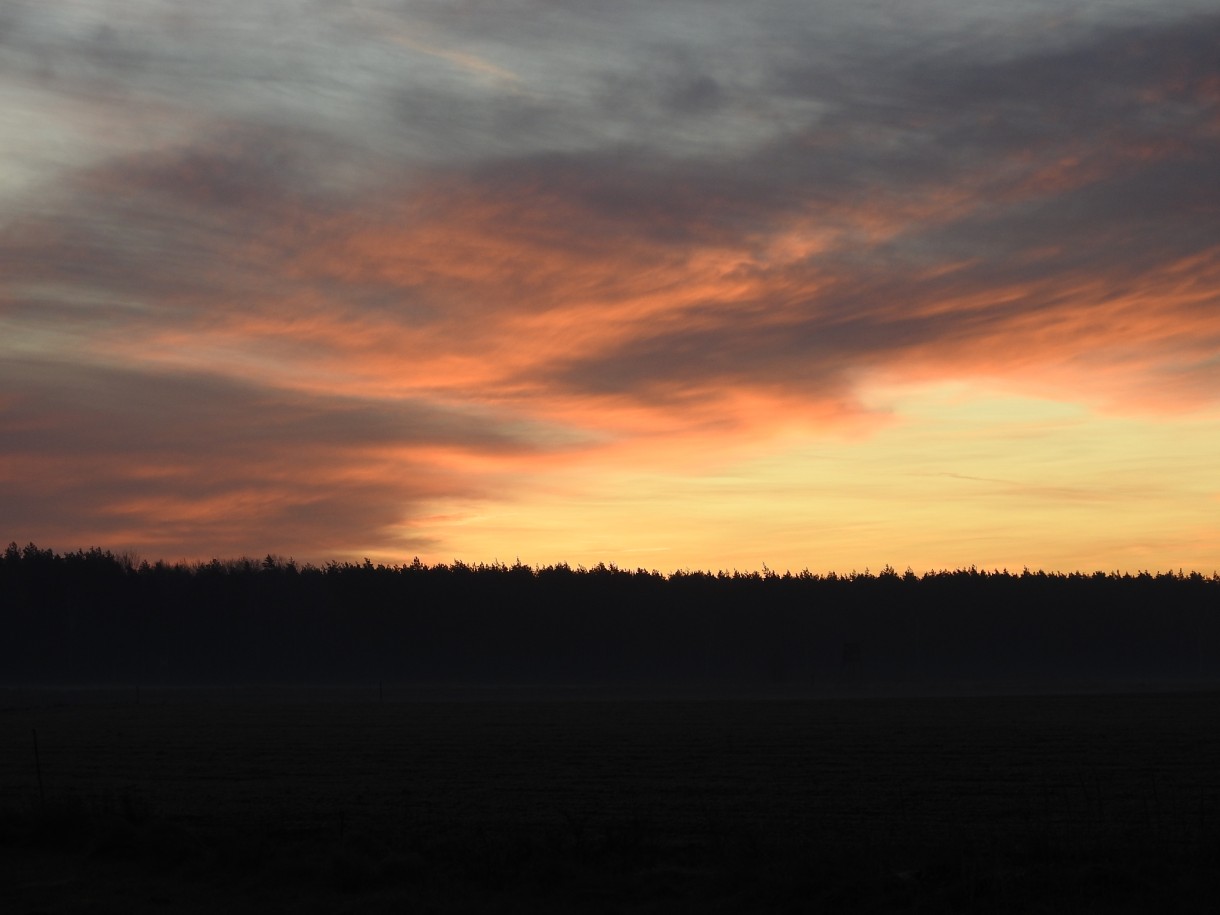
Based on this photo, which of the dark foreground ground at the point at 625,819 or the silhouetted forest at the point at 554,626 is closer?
the dark foreground ground at the point at 625,819

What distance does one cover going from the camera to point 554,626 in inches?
7018

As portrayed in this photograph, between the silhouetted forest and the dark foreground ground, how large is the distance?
113 m

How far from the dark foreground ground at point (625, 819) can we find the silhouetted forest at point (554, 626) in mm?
112841

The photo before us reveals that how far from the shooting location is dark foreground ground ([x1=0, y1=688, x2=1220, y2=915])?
48.8ft

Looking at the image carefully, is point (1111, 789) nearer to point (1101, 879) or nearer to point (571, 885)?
point (1101, 879)

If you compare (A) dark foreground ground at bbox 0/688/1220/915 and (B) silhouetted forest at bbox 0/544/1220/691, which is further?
(B) silhouetted forest at bbox 0/544/1220/691

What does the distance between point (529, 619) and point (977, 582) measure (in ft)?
234

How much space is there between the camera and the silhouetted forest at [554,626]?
165875mm

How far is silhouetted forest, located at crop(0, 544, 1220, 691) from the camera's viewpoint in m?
166

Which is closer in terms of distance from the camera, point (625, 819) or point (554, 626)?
point (625, 819)

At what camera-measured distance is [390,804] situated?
25719 millimetres

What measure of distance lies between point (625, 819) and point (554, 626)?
15698 cm

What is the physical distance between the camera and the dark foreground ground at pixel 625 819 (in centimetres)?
1487

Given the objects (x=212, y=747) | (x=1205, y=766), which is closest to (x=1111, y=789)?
(x=1205, y=766)
